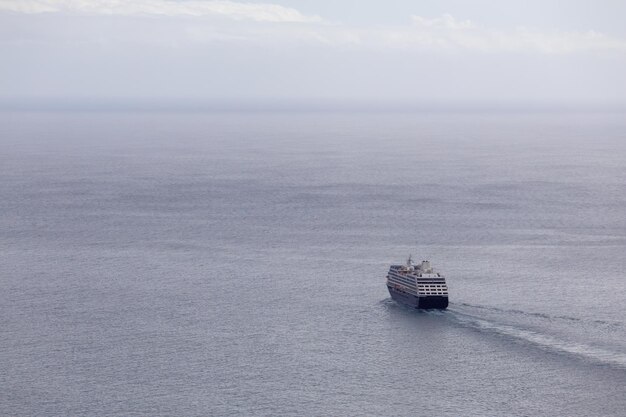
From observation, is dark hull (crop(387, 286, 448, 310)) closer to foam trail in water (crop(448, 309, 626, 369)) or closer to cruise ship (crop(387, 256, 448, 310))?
cruise ship (crop(387, 256, 448, 310))

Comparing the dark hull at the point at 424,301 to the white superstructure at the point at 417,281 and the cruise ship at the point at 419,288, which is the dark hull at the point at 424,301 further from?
the white superstructure at the point at 417,281

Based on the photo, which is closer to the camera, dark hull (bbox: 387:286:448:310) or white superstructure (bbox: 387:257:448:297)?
dark hull (bbox: 387:286:448:310)

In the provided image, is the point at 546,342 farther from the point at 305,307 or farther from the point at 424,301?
the point at 305,307

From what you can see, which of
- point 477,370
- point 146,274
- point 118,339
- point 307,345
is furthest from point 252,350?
point 146,274

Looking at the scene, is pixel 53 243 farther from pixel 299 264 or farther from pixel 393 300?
pixel 393 300

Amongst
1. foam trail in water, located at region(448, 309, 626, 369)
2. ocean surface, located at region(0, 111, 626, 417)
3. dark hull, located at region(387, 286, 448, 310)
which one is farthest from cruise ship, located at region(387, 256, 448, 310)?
foam trail in water, located at region(448, 309, 626, 369)

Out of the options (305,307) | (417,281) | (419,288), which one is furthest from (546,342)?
(305,307)
